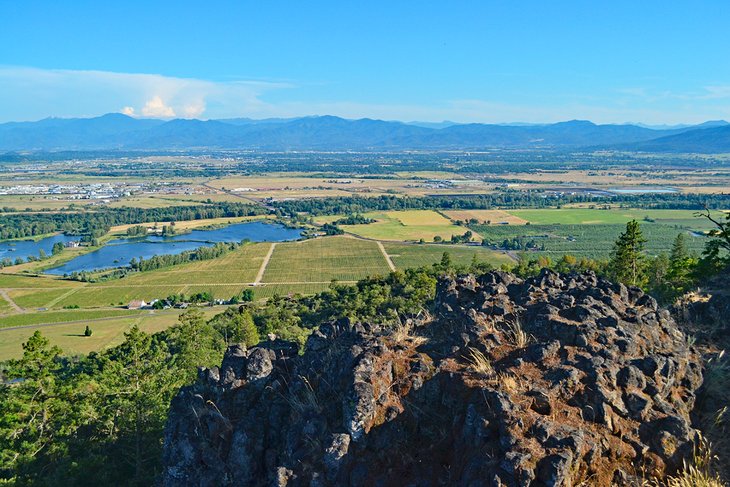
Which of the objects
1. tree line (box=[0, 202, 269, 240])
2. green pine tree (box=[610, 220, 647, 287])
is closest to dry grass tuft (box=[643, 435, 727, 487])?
green pine tree (box=[610, 220, 647, 287])

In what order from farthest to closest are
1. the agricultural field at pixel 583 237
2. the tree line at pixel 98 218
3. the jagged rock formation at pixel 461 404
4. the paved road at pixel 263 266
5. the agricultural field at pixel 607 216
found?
1. the tree line at pixel 98 218
2. the agricultural field at pixel 607 216
3. the agricultural field at pixel 583 237
4. the paved road at pixel 263 266
5. the jagged rock formation at pixel 461 404

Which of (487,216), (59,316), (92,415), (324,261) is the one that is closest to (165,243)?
(324,261)

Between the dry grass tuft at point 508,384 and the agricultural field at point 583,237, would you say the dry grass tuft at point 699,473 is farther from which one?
the agricultural field at point 583,237

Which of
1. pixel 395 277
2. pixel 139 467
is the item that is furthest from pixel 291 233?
pixel 139 467

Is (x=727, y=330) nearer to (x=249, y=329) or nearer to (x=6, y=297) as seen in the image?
(x=249, y=329)

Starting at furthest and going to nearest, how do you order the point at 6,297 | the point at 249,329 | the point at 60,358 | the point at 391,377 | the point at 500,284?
1. the point at 6,297
2. the point at 60,358
3. the point at 249,329
4. the point at 500,284
5. the point at 391,377

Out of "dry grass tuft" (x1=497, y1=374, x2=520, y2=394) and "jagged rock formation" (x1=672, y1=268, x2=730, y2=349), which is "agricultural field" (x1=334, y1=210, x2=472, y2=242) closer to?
"jagged rock formation" (x1=672, y1=268, x2=730, y2=349)

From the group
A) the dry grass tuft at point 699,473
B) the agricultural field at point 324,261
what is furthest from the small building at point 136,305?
the dry grass tuft at point 699,473
